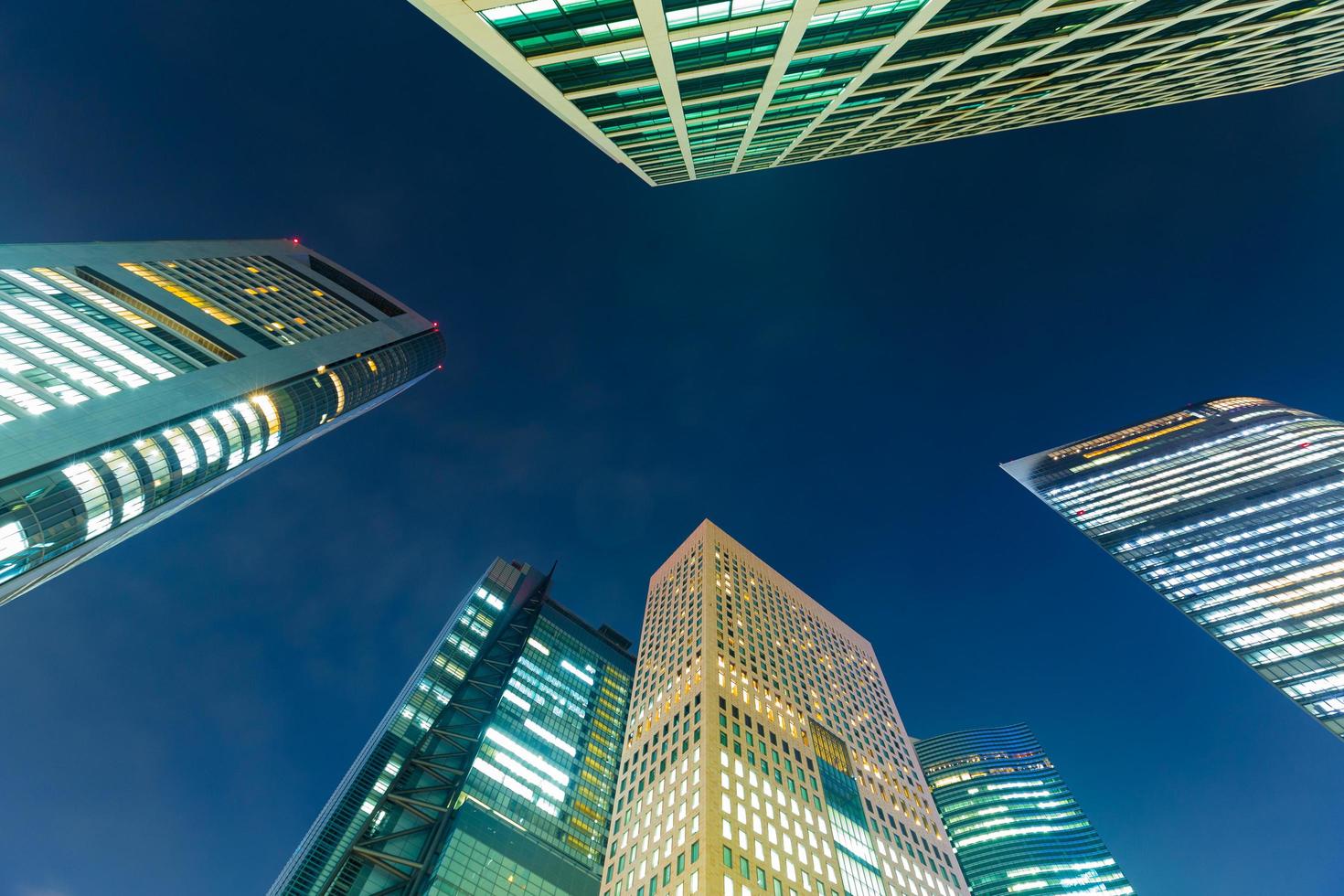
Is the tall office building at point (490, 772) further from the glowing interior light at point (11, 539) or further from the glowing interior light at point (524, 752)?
the glowing interior light at point (11, 539)

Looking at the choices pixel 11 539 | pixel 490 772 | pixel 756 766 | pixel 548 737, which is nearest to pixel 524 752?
pixel 548 737

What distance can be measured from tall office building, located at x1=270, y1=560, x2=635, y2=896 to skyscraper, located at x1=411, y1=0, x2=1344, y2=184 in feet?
285

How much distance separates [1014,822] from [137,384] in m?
188

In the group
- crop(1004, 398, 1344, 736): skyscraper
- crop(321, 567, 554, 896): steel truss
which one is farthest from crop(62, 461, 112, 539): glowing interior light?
crop(1004, 398, 1344, 736): skyscraper

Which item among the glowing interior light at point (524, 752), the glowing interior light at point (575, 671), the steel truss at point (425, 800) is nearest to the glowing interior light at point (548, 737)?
the glowing interior light at point (524, 752)

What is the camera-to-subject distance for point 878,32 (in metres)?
30.2

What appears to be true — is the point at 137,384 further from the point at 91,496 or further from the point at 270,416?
the point at 270,416

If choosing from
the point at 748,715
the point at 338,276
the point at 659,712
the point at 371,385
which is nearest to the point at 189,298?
the point at 371,385

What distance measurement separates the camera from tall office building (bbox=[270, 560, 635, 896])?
77.9 meters

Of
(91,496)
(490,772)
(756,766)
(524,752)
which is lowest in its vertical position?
(524,752)

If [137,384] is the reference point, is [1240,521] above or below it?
below

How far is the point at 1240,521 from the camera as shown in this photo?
359 feet

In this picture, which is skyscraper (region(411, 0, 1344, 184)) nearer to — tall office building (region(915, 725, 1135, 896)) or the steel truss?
the steel truss

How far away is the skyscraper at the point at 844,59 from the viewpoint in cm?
2695
